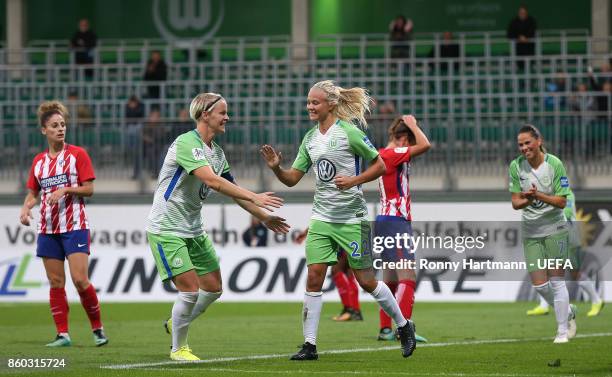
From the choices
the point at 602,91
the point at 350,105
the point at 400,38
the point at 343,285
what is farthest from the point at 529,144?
the point at 400,38

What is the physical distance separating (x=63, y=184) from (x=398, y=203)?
10.8 ft

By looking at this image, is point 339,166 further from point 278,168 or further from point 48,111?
point 48,111

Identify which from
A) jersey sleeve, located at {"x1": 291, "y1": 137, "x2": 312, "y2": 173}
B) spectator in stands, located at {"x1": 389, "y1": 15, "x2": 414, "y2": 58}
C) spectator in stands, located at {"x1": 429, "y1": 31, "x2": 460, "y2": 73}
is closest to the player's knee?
jersey sleeve, located at {"x1": 291, "y1": 137, "x2": 312, "y2": 173}

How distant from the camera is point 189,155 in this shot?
975 cm

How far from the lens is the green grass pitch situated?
371 inches

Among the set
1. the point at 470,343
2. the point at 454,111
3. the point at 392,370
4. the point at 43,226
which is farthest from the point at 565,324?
the point at 454,111

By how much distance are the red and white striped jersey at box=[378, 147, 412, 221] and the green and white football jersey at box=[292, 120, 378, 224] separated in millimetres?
1995

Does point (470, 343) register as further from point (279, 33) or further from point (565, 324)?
point (279, 33)

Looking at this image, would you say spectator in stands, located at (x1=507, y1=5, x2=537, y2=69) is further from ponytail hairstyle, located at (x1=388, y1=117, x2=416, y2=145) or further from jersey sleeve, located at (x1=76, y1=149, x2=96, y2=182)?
jersey sleeve, located at (x1=76, y1=149, x2=96, y2=182)

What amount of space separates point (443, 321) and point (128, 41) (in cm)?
1992

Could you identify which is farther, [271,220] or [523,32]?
[523,32]

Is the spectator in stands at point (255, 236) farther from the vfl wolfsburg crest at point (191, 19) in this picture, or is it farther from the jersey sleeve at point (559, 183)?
the vfl wolfsburg crest at point (191, 19)

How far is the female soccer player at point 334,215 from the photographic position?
1009cm

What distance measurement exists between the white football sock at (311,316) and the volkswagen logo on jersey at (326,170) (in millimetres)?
957
